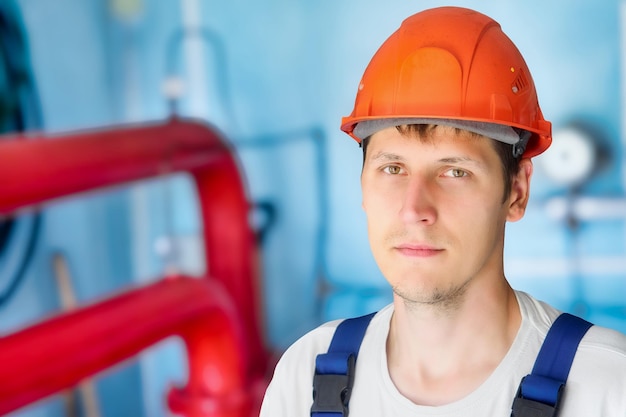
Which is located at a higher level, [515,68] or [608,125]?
[515,68]

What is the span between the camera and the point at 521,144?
61.4 inches

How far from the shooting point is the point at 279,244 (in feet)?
12.6

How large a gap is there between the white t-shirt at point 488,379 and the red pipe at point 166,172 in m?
0.99

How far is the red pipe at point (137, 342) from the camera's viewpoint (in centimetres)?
229

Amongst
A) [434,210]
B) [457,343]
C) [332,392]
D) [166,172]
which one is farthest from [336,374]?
[166,172]

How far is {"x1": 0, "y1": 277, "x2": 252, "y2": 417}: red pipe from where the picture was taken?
7.52ft

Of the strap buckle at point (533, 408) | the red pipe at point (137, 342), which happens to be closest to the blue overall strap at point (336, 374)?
the strap buckle at point (533, 408)

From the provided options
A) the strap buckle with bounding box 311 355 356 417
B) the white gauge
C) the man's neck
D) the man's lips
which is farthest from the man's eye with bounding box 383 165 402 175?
the white gauge

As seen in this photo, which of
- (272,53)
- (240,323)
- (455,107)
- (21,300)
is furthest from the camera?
(272,53)

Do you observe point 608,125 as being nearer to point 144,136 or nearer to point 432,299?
point 144,136

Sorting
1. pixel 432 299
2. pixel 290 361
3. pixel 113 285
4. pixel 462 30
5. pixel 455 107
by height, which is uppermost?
pixel 462 30

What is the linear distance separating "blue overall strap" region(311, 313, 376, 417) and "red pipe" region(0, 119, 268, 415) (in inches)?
41.3

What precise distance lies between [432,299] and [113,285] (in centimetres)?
274

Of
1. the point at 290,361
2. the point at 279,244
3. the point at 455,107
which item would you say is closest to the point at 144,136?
the point at 279,244
